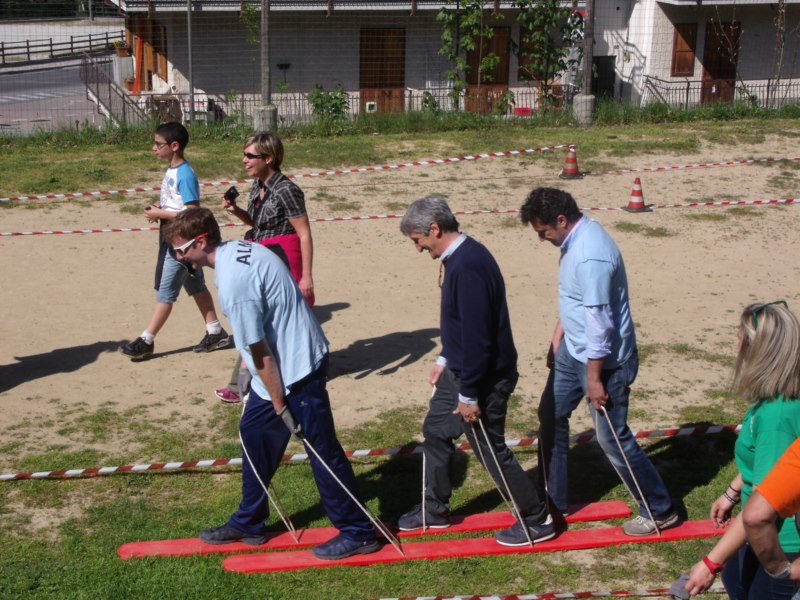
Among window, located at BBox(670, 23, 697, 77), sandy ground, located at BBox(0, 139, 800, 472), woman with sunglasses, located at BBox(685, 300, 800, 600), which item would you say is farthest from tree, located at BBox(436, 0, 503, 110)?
woman with sunglasses, located at BBox(685, 300, 800, 600)

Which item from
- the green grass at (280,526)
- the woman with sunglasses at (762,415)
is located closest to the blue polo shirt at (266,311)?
the green grass at (280,526)

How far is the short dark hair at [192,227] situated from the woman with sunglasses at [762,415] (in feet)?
7.95

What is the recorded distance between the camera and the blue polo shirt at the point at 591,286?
4930 mm

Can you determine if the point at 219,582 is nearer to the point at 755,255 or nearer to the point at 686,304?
the point at 686,304

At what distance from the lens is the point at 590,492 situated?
5980 mm

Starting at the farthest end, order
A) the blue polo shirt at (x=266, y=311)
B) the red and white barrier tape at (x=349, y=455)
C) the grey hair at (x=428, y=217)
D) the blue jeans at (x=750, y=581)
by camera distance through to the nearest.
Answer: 1. the red and white barrier tape at (x=349, y=455)
2. the grey hair at (x=428, y=217)
3. the blue polo shirt at (x=266, y=311)
4. the blue jeans at (x=750, y=581)

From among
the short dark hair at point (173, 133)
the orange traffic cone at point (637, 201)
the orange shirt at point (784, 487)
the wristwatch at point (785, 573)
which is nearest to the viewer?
the orange shirt at point (784, 487)

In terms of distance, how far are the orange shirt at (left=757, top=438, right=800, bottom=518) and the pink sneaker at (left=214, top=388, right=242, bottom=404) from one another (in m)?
4.65

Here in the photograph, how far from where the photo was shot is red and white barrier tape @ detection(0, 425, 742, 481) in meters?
6.02

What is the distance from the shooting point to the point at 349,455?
20.8ft

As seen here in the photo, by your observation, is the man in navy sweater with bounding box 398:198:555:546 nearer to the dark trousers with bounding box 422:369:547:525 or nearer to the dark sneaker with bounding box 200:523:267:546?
the dark trousers with bounding box 422:369:547:525

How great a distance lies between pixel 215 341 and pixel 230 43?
1744cm

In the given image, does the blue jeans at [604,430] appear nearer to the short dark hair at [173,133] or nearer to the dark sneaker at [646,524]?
the dark sneaker at [646,524]

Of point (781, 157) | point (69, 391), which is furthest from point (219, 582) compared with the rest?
point (781, 157)
